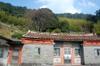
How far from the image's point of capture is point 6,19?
203ft

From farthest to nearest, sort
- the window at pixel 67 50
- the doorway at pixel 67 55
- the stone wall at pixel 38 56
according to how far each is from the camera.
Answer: the window at pixel 67 50
the doorway at pixel 67 55
the stone wall at pixel 38 56

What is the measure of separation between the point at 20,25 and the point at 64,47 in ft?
113

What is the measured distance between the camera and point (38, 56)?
28375 mm

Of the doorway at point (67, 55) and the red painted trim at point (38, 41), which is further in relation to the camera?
the doorway at point (67, 55)

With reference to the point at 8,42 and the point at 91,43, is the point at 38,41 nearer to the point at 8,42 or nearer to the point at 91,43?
the point at 8,42

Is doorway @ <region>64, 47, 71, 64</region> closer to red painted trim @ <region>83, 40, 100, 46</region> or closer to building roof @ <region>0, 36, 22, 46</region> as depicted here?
red painted trim @ <region>83, 40, 100, 46</region>

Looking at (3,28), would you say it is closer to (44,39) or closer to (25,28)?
(25,28)

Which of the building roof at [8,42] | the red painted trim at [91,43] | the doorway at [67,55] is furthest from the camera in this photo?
the doorway at [67,55]

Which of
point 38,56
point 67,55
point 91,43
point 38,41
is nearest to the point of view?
point 38,56

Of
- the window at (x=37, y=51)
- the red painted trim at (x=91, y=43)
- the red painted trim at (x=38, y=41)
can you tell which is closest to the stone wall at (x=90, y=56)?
the red painted trim at (x=91, y=43)

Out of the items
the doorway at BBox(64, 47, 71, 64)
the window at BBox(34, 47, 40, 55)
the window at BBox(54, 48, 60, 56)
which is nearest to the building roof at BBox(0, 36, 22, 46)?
the window at BBox(34, 47, 40, 55)

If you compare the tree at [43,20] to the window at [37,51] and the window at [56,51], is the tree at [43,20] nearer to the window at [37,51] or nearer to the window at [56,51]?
the window at [56,51]

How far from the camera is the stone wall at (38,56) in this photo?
28.1m

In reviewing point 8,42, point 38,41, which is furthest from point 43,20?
point 8,42
